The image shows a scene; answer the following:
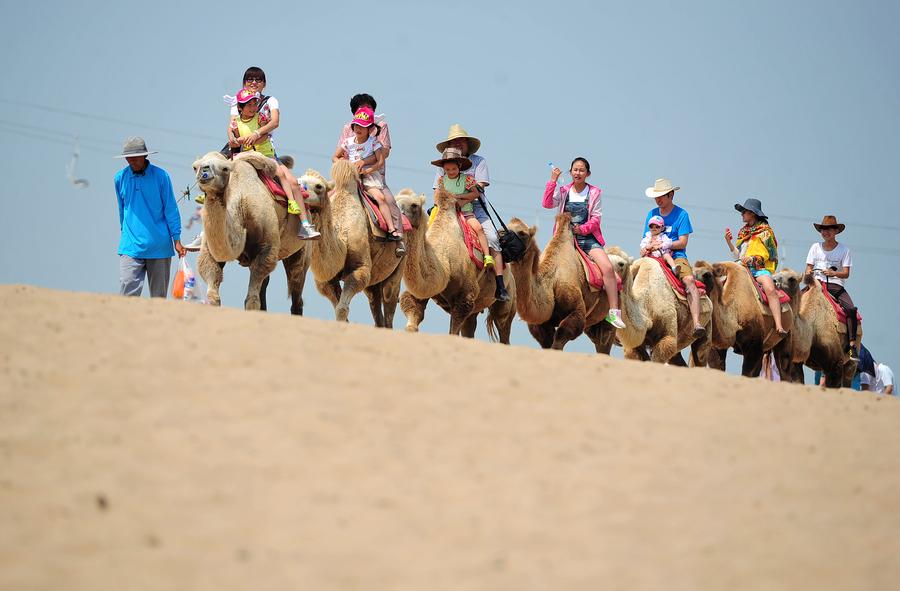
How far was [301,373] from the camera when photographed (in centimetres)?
742

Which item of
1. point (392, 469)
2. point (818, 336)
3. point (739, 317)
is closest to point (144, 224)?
point (392, 469)

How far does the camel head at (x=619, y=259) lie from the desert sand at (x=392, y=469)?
245 inches

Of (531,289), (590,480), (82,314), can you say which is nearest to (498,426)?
(590,480)

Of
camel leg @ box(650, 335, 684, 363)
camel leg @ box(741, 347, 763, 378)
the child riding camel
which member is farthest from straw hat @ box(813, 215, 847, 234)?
the child riding camel

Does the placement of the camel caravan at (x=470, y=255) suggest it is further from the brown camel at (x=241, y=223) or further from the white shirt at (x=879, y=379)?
the white shirt at (x=879, y=379)

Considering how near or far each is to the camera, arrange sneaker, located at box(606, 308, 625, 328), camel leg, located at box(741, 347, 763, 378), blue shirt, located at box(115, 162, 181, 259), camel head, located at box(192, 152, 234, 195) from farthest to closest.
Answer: camel leg, located at box(741, 347, 763, 378) < sneaker, located at box(606, 308, 625, 328) < blue shirt, located at box(115, 162, 181, 259) < camel head, located at box(192, 152, 234, 195)

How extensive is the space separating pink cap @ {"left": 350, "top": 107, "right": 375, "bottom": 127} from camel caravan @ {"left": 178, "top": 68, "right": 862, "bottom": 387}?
30 millimetres

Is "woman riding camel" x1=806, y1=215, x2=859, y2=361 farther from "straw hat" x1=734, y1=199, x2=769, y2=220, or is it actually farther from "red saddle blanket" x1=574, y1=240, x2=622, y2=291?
"red saddle blanket" x1=574, y1=240, x2=622, y2=291

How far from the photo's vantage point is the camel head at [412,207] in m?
13.5

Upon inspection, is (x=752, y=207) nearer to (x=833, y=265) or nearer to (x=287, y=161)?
(x=833, y=265)

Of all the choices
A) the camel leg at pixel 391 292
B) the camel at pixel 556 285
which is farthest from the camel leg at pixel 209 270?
the camel at pixel 556 285

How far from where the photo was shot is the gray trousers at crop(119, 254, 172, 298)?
11.8 meters

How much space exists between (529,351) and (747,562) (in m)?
3.67

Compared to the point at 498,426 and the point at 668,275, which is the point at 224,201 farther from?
the point at 668,275
